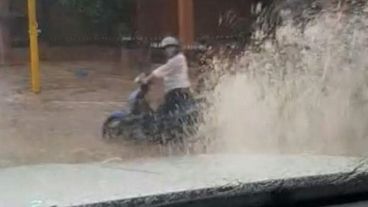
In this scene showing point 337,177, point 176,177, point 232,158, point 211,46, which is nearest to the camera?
point 337,177

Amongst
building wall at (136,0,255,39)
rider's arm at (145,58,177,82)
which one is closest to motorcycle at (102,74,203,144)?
rider's arm at (145,58,177,82)

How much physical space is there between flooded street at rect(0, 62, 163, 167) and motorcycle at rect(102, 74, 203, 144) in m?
0.20

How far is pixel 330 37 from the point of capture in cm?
742

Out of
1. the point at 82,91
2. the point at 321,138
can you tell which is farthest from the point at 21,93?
the point at 321,138

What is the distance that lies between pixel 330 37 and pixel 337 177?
464 cm

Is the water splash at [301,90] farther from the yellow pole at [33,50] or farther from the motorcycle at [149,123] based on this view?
the yellow pole at [33,50]

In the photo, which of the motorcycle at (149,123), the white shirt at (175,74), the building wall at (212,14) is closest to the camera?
the motorcycle at (149,123)

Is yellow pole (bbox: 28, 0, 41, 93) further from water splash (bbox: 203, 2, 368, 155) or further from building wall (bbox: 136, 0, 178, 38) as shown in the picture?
water splash (bbox: 203, 2, 368, 155)

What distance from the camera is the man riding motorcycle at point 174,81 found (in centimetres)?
895

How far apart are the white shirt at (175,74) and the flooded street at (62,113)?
89cm

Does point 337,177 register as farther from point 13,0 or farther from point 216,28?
point 13,0

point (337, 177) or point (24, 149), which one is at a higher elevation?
point (337, 177)

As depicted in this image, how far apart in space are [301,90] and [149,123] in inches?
83.2

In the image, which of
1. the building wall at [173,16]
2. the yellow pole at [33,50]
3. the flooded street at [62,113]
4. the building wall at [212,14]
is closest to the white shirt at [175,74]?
the flooded street at [62,113]
